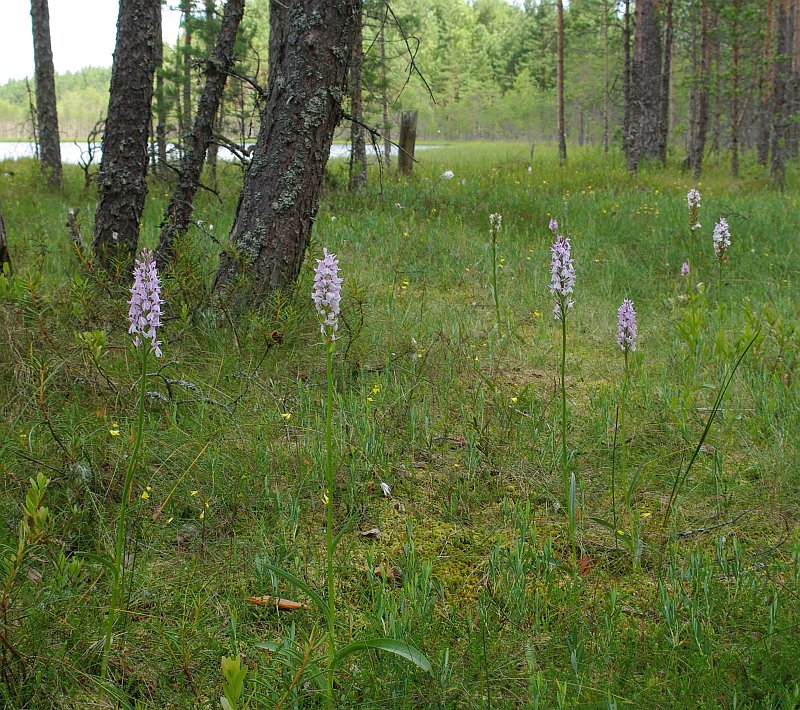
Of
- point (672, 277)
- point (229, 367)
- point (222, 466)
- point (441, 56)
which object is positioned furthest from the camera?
point (441, 56)

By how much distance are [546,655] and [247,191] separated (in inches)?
145

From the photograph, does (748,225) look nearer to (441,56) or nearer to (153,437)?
(153,437)

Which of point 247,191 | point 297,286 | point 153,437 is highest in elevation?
point 247,191

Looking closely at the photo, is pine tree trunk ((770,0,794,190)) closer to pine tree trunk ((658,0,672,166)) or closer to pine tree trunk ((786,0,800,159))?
pine tree trunk ((786,0,800,159))

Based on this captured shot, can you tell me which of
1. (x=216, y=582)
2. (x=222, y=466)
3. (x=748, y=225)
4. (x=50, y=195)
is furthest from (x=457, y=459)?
(x=50, y=195)

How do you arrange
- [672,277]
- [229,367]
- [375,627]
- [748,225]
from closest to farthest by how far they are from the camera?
1. [375,627]
2. [229,367]
3. [672,277]
4. [748,225]

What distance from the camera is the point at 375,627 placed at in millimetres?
2053

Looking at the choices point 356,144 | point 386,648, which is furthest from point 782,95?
point 386,648

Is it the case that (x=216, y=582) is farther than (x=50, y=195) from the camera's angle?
No

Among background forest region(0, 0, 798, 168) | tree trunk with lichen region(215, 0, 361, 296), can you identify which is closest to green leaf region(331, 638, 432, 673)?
tree trunk with lichen region(215, 0, 361, 296)

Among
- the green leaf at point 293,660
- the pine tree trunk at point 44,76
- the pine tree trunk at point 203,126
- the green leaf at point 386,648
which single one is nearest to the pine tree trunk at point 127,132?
the pine tree trunk at point 203,126

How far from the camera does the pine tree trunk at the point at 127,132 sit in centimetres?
520

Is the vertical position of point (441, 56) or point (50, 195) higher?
point (441, 56)

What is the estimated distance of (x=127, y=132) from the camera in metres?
5.31
